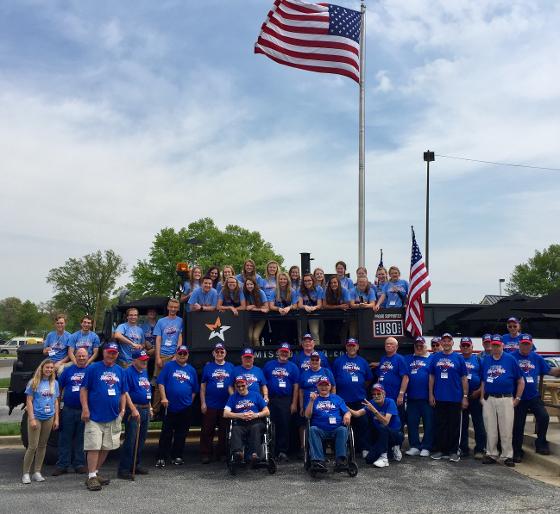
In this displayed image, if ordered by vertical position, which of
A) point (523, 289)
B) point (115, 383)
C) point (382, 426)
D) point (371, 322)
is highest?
point (523, 289)

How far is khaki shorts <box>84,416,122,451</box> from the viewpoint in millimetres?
7164

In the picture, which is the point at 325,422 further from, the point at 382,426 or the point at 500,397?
the point at 500,397

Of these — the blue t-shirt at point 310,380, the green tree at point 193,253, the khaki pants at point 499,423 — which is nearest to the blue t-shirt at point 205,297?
the blue t-shirt at point 310,380

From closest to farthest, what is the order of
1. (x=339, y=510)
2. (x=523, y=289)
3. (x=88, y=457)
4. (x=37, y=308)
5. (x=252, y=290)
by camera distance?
(x=339, y=510)
(x=88, y=457)
(x=252, y=290)
(x=523, y=289)
(x=37, y=308)

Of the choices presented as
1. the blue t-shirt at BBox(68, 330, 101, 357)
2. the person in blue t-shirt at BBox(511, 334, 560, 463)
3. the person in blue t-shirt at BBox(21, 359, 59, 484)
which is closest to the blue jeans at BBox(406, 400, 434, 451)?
the person in blue t-shirt at BBox(511, 334, 560, 463)

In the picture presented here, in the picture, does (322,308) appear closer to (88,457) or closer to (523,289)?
(88,457)

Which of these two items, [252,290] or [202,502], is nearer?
[202,502]

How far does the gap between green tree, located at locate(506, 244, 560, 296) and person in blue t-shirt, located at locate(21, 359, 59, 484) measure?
5418 centimetres

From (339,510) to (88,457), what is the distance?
10.1 feet

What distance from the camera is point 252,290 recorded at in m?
8.98

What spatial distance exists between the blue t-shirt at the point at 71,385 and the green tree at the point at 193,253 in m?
34.5

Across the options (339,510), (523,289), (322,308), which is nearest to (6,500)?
(339,510)

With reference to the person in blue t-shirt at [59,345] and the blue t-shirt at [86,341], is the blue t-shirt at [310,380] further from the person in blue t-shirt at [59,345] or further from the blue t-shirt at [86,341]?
the person in blue t-shirt at [59,345]

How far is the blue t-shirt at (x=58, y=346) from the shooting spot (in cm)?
884
